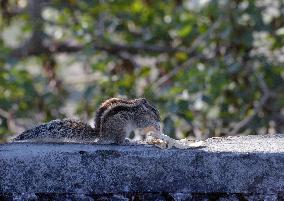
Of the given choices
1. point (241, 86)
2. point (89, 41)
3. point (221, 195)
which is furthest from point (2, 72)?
point (221, 195)

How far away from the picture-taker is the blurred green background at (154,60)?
6.63 m

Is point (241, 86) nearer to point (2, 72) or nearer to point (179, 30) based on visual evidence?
point (179, 30)

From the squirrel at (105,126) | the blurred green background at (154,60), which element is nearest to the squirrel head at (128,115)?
the squirrel at (105,126)

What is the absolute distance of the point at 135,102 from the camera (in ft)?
12.1

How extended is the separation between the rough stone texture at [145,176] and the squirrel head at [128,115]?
1.59 feet

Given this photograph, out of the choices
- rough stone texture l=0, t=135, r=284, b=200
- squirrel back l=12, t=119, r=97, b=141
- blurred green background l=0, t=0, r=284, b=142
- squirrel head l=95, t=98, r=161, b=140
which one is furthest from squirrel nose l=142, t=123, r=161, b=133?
blurred green background l=0, t=0, r=284, b=142

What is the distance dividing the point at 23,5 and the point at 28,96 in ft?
5.24

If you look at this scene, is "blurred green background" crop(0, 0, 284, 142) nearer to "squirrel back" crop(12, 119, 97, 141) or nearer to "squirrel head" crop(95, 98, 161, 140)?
"squirrel head" crop(95, 98, 161, 140)

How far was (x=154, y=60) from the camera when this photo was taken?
786cm

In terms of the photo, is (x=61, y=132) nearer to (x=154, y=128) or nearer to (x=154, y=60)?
(x=154, y=128)

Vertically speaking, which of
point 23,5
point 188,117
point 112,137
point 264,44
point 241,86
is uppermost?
point 23,5

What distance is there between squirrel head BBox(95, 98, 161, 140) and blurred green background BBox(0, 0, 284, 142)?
2.24 metres

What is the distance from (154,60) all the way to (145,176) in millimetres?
4910

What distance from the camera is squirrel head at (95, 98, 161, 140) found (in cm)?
350
